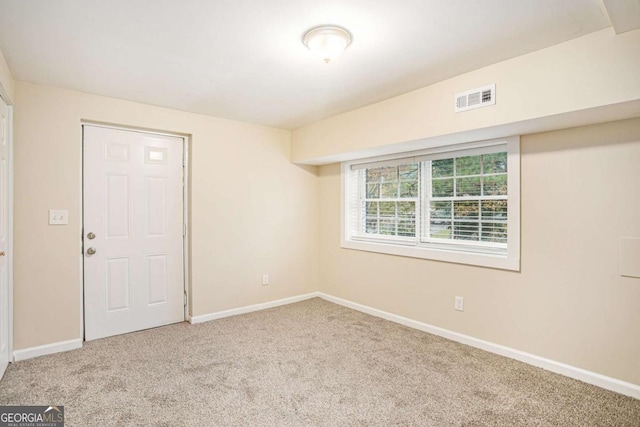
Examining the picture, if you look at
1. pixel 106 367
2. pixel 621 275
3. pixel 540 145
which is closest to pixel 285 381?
pixel 106 367

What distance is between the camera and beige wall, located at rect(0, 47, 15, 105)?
2.26 m

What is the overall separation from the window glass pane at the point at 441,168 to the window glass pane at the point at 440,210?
0.96ft

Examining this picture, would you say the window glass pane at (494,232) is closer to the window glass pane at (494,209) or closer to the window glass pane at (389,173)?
the window glass pane at (494,209)

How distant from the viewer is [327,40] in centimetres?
202

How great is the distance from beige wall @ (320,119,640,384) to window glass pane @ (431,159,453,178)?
2.30ft

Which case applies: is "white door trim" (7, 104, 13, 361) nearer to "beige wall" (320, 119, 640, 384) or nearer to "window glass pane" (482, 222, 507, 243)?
"beige wall" (320, 119, 640, 384)

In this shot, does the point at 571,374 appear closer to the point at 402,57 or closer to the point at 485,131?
the point at 485,131

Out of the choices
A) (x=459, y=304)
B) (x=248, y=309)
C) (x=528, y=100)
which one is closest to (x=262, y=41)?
(x=528, y=100)

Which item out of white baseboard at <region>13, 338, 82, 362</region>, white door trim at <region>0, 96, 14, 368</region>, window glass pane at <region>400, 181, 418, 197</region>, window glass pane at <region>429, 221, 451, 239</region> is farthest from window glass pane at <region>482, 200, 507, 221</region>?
white door trim at <region>0, 96, 14, 368</region>

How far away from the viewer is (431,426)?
1.92 m

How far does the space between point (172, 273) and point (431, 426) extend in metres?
2.93

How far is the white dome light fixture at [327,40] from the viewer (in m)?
1.96

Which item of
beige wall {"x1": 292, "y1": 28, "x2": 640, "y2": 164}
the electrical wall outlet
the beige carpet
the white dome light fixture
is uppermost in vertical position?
the white dome light fixture

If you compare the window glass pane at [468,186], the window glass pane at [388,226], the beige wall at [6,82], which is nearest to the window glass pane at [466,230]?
the window glass pane at [468,186]
